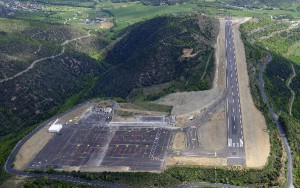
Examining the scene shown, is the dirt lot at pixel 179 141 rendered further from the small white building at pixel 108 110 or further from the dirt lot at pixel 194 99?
the small white building at pixel 108 110

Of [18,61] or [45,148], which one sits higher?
[18,61]

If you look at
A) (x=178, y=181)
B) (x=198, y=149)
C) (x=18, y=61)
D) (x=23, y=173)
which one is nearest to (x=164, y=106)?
(x=198, y=149)

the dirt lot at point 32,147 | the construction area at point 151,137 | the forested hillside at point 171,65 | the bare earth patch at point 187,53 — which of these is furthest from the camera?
the bare earth patch at point 187,53

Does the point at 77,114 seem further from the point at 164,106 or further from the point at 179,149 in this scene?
the point at 179,149

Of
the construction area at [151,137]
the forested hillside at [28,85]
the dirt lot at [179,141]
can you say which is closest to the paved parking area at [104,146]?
the construction area at [151,137]

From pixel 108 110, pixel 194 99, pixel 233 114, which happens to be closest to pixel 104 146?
pixel 108 110

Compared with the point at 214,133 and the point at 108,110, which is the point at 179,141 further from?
the point at 108,110
